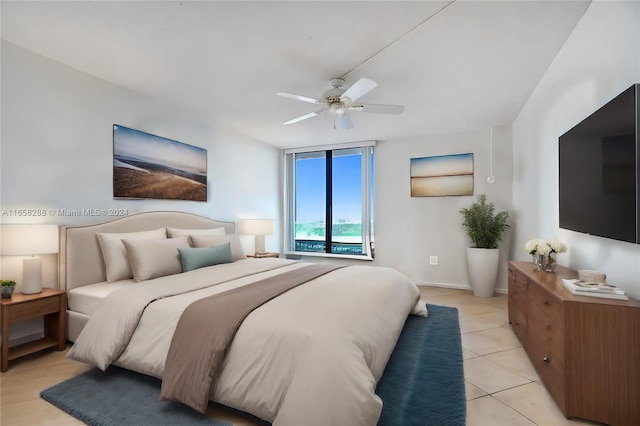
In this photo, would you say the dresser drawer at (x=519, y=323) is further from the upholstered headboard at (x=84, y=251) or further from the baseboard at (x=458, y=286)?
the upholstered headboard at (x=84, y=251)

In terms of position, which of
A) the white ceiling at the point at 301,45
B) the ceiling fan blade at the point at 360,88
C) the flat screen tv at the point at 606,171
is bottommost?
the flat screen tv at the point at 606,171

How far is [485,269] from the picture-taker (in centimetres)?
427

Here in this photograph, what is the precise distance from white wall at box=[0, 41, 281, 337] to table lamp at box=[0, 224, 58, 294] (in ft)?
0.68

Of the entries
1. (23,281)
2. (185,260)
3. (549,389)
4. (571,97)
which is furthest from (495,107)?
(23,281)

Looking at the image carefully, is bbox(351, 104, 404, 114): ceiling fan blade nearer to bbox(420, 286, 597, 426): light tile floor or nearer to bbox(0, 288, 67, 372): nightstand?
bbox(420, 286, 597, 426): light tile floor

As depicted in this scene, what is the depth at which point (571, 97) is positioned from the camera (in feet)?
7.80

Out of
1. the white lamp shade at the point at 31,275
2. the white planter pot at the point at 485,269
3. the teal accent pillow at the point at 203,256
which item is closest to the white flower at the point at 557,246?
the white planter pot at the point at 485,269

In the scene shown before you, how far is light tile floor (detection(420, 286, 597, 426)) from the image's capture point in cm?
172

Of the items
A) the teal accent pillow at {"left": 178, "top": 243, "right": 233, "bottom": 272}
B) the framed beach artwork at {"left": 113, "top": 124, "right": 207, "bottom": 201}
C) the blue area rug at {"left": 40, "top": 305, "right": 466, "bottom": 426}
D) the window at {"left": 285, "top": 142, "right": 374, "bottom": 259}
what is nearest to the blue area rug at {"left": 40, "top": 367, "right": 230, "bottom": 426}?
the blue area rug at {"left": 40, "top": 305, "right": 466, "bottom": 426}

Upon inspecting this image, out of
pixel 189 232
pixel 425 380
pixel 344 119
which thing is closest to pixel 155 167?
pixel 189 232

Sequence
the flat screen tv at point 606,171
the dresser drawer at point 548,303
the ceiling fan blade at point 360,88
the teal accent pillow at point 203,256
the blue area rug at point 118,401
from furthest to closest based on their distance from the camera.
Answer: the teal accent pillow at point 203,256
the ceiling fan blade at point 360,88
the dresser drawer at point 548,303
the blue area rug at point 118,401
the flat screen tv at point 606,171

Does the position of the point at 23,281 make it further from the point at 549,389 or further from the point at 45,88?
the point at 549,389

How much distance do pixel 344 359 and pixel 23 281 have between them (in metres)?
2.61

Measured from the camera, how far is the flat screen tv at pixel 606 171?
5.01ft
